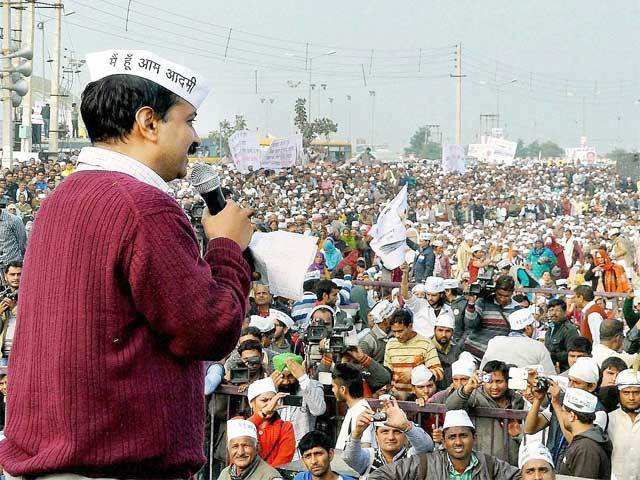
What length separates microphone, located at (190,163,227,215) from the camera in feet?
7.84

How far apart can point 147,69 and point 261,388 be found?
15.7ft

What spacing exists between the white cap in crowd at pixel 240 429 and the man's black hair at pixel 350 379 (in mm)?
896

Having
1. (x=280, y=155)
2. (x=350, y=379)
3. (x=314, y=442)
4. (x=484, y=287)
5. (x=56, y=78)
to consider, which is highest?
(x=56, y=78)

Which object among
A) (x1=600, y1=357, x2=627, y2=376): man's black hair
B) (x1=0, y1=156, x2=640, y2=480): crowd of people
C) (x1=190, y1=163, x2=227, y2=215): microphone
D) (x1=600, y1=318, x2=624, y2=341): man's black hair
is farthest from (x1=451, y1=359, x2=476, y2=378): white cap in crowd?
(x1=190, y1=163, x2=227, y2=215): microphone

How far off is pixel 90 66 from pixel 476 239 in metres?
21.3

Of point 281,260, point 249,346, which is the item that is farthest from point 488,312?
point 281,260

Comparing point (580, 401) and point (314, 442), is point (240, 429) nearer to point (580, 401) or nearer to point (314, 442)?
point (314, 442)

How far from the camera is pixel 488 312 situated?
10406 mm

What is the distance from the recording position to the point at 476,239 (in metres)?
23.3

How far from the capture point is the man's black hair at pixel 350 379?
7199 mm

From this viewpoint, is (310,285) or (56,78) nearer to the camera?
(310,285)

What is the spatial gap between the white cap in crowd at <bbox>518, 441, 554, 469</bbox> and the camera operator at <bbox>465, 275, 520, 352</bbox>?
4.19 meters

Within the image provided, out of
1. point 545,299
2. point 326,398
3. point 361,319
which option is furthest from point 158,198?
point 545,299

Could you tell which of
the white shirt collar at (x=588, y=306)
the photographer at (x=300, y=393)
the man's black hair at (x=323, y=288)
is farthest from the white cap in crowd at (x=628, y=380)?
the white shirt collar at (x=588, y=306)
